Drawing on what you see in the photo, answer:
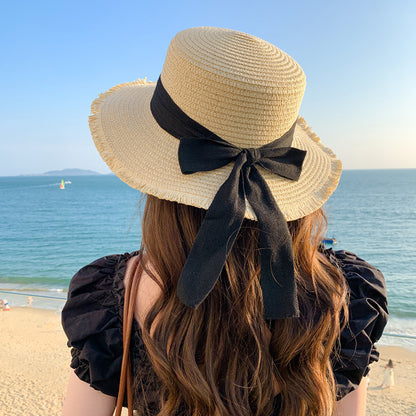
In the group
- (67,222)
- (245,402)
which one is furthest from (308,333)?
(67,222)

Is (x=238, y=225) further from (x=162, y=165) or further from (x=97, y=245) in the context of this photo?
(x=97, y=245)

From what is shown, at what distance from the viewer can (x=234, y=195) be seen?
0.93m

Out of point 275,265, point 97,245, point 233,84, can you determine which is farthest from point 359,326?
A: point 97,245

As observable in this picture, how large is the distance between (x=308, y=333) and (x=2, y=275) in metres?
18.6

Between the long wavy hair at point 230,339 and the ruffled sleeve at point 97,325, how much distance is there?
3.7 inches

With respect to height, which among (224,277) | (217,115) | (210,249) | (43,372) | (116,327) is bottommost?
(43,372)

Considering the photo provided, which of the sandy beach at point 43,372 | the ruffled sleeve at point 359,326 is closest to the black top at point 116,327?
the ruffled sleeve at point 359,326

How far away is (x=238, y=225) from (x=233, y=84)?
363mm

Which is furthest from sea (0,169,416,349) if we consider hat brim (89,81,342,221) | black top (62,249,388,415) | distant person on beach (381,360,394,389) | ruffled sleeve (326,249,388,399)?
distant person on beach (381,360,394,389)

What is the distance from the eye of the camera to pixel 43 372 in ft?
24.1

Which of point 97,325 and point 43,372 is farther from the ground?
point 97,325

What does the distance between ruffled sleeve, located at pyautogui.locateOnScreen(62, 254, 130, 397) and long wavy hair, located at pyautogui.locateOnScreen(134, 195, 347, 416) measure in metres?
0.09

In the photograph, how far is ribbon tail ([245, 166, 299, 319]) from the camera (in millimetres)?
908

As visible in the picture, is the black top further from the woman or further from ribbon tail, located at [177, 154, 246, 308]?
ribbon tail, located at [177, 154, 246, 308]
